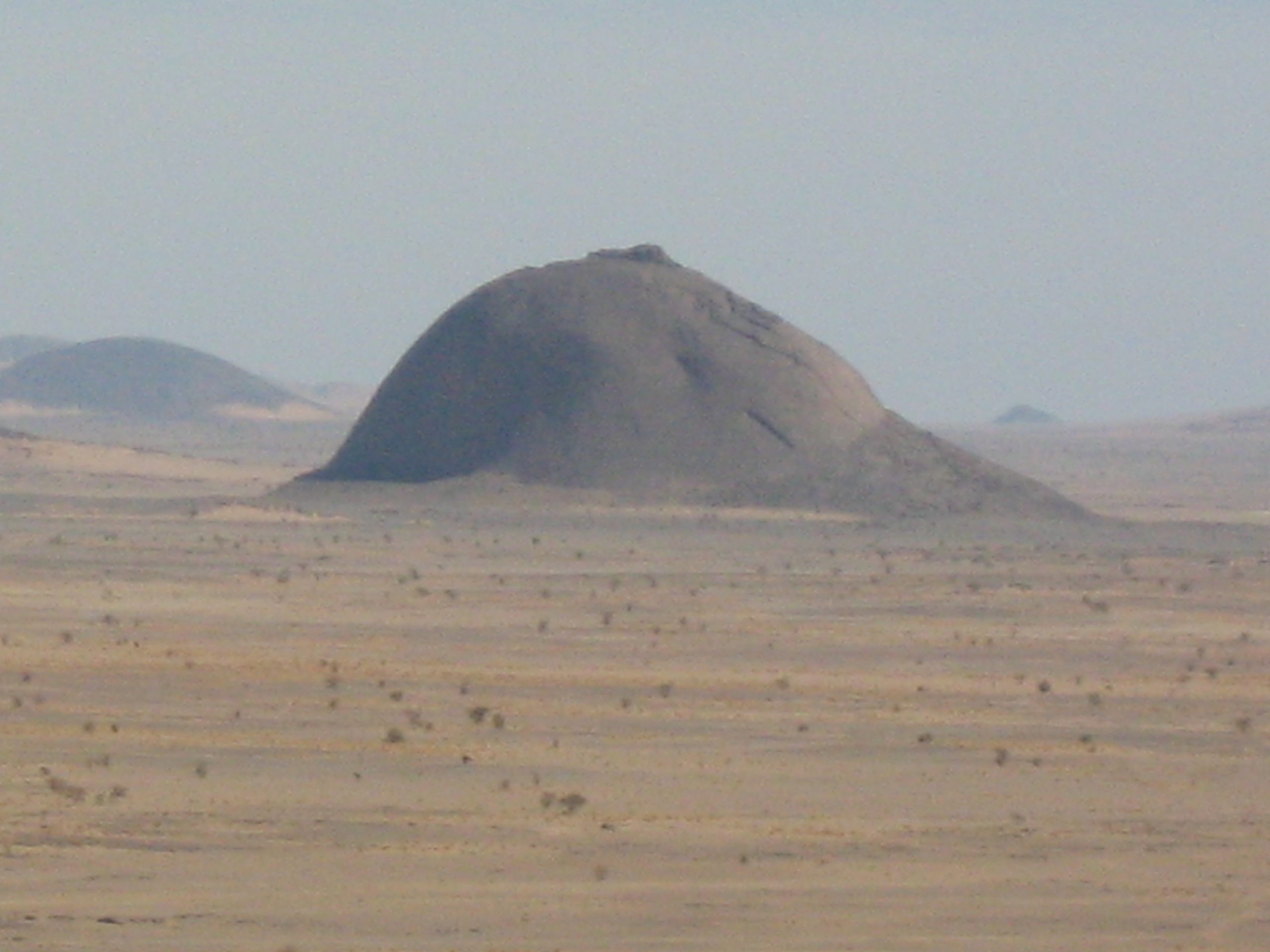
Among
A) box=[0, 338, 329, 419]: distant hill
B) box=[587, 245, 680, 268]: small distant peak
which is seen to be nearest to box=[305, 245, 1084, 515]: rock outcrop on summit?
box=[587, 245, 680, 268]: small distant peak

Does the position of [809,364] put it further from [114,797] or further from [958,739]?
[114,797]

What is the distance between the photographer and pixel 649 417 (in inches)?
2534

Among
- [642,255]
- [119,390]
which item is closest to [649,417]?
[642,255]

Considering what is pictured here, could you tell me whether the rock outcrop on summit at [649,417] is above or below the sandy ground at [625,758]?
above

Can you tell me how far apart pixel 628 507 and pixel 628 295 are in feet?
29.2

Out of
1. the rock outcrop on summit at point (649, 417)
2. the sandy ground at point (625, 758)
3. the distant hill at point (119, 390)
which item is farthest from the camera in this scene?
the distant hill at point (119, 390)

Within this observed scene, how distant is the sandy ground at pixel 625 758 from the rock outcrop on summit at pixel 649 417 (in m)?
16.4

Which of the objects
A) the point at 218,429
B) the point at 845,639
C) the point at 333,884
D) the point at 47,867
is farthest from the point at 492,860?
the point at 218,429

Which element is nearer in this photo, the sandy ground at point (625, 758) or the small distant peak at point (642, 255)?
the sandy ground at point (625, 758)

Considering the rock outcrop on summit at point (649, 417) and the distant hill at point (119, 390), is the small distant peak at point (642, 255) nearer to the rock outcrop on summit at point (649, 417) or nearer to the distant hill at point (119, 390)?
the rock outcrop on summit at point (649, 417)

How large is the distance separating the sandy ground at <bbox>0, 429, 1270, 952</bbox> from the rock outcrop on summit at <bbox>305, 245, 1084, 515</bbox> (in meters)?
16.4

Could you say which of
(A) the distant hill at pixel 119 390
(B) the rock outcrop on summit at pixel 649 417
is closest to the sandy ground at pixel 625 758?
(B) the rock outcrop on summit at pixel 649 417

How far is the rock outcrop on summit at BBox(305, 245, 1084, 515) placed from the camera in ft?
208

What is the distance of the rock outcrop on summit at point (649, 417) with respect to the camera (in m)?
63.4
